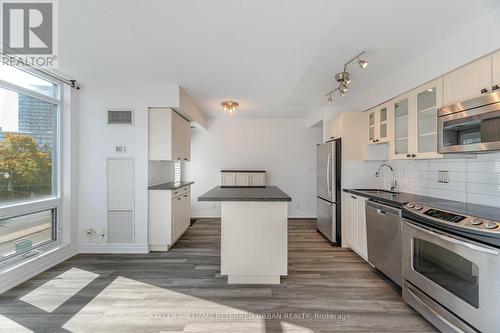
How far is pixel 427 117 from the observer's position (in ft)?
8.59

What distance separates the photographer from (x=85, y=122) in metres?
3.74

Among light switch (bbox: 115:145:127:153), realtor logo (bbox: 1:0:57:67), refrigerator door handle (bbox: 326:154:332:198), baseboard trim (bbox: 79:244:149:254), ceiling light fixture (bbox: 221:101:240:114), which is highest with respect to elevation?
realtor logo (bbox: 1:0:57:67)

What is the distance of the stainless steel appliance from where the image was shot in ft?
5.11

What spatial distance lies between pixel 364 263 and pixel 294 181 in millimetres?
3101

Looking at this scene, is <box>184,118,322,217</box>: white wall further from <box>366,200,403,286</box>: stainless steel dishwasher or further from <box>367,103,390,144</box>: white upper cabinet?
<box>366,200,403,286</box>: stainless steel dishwasher

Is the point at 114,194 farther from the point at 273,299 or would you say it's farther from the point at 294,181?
the point at 294,181

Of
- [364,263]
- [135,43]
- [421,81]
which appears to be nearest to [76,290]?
[135,43]

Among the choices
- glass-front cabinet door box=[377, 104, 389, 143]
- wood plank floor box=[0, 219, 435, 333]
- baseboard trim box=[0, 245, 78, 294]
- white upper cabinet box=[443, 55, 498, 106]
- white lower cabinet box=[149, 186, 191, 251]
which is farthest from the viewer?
white lower cabinet box=[149, 186, 191, 251]

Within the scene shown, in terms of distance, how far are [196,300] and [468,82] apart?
3078 millimetres

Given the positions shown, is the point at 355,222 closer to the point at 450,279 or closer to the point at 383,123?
the point at 383,123

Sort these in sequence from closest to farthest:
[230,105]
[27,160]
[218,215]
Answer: [27,160], [230,105], [218,215]

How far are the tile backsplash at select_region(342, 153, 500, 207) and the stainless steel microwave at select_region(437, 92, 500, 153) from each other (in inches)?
14.7

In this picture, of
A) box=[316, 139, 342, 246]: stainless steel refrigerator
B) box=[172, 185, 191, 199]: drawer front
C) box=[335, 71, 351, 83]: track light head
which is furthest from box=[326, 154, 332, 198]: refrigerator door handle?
box=[172, 185, 191, 199]: drawer front

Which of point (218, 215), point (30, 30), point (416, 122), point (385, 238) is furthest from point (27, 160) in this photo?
point (416, 122)
